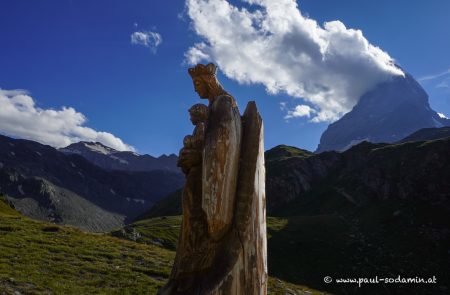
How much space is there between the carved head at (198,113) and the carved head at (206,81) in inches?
17.3

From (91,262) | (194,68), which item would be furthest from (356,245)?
(194,68)

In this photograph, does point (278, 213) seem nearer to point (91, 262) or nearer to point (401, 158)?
point (401, 158)

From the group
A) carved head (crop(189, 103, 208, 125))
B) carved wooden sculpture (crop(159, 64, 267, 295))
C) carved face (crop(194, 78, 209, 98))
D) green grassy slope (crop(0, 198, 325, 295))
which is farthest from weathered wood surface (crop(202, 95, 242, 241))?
green grassy slope (crop(0, 198, 325, 295))

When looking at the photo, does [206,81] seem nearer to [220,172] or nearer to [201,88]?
[201,88]

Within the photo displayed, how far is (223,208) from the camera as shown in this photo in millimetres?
6297

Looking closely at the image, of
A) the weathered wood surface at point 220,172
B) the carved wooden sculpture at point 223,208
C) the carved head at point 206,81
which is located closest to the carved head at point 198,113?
the carved wooden sculpture at point 223,208

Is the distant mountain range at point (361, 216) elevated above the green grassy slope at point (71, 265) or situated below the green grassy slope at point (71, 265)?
above

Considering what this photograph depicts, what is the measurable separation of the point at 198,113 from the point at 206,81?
0.75 m

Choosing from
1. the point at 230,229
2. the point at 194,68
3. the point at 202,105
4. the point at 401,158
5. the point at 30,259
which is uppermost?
the point at 401,158

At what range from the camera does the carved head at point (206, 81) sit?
7824mm

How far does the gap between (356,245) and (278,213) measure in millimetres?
53406

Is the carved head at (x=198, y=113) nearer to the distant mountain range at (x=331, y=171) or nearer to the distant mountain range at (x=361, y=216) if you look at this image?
the distant mountain range at (x=361, y=216)

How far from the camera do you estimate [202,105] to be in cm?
746

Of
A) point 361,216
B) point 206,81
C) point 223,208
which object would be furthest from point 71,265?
point 361,216
